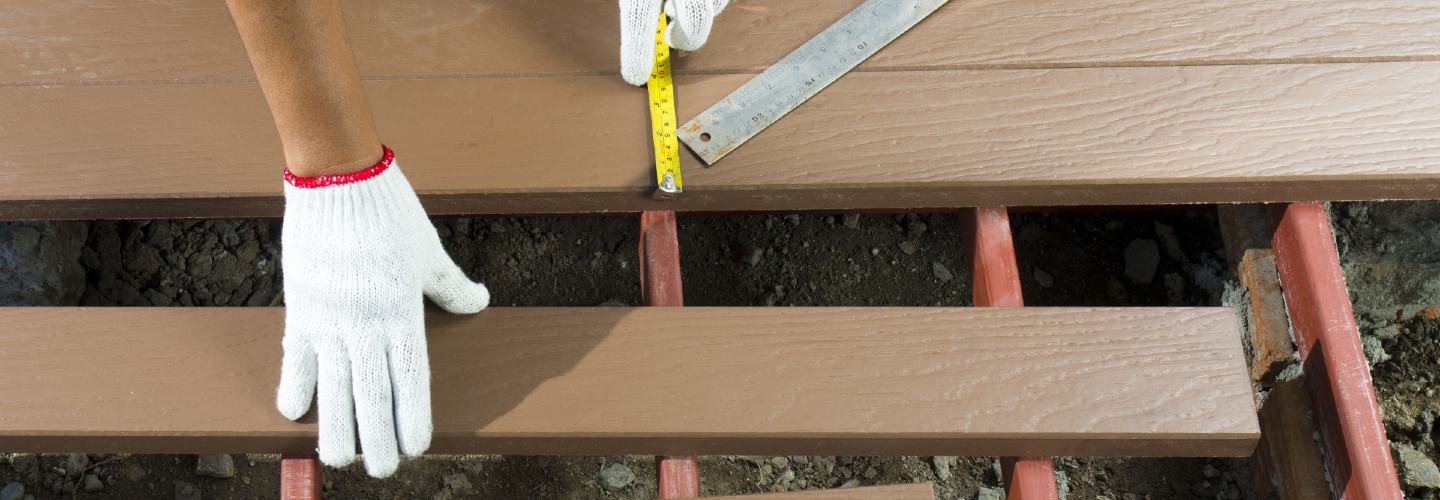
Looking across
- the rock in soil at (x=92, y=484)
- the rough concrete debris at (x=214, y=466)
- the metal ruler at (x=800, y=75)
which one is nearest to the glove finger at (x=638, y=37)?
the metal ruler at (x=800, y=75)

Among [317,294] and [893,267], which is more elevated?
[893,267]

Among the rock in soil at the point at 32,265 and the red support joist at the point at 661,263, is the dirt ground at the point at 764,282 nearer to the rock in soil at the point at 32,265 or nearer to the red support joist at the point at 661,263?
the rock in soil at the point at 32,265

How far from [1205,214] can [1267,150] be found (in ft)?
2.12

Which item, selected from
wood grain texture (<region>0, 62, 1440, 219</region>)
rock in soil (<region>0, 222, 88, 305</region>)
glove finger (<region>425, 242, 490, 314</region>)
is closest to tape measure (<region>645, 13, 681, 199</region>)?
wood grain texture (<region>0, 62, 1440, 219</region>)

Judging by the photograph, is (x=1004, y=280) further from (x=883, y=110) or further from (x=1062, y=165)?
(x=883, y=110)

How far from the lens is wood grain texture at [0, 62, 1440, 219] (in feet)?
6.87

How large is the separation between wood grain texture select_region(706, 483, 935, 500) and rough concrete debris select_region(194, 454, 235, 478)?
4.35ft

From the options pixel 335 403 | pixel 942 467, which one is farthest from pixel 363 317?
pixel 942 467

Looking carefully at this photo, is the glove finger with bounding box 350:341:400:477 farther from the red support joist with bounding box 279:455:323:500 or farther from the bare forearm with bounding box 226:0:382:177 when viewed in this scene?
the bare forearm with bounding box 226:0:382:177

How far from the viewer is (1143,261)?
276 cm

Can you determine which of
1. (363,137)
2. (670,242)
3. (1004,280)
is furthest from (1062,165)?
(363,137)

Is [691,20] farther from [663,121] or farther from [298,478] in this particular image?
[298,478]

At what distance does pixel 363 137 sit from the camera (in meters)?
1.63

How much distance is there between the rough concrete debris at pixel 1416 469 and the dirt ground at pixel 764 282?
0.01 m
